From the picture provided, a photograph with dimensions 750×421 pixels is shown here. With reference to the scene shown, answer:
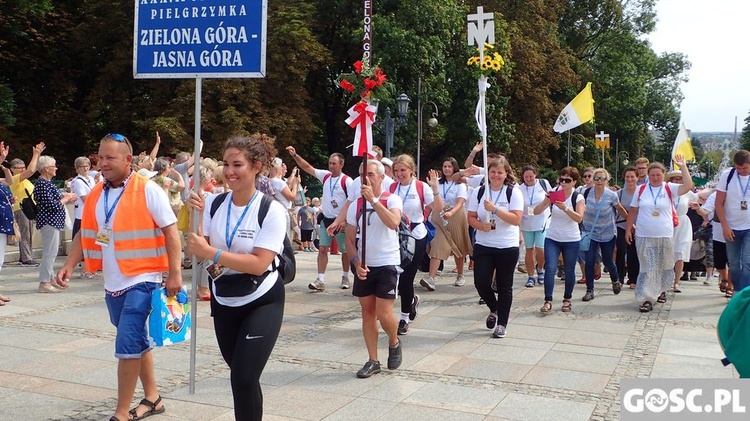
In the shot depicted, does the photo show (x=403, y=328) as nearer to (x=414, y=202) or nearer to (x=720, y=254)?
(x=414, y=202)

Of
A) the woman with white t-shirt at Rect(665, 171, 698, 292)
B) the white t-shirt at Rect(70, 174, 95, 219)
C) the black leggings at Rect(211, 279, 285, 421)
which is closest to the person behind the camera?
the black leggings at Rect(211, 279, 285, 421)

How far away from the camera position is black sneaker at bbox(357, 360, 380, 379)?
5988 mm

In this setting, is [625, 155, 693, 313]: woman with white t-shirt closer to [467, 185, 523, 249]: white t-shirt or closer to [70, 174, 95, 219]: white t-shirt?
[467, 185, 523, 249]: white t-shirt

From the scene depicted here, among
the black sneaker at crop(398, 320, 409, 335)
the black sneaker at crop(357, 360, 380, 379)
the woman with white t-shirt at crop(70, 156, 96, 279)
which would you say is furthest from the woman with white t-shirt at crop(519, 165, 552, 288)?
the woman with white t-shirt at crop(70, 156, 96, 279)

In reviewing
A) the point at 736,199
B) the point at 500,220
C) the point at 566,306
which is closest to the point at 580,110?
the point at 736,199

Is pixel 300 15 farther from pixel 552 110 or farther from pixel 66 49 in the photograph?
pixel 552 110

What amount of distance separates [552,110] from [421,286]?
24.0 meters

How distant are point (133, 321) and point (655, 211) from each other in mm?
6862

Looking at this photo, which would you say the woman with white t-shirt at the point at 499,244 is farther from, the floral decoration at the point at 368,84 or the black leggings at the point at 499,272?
the floral decoration at the point at 368,84

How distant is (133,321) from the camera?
4.57 metres

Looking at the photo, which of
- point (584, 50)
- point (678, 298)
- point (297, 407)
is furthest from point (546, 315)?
point (584, 50)

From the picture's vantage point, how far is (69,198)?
1121 centimetres

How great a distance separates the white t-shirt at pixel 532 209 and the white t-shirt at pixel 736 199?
2747 millimetres

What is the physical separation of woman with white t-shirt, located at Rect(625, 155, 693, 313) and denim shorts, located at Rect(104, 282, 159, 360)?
6643 millimetres
